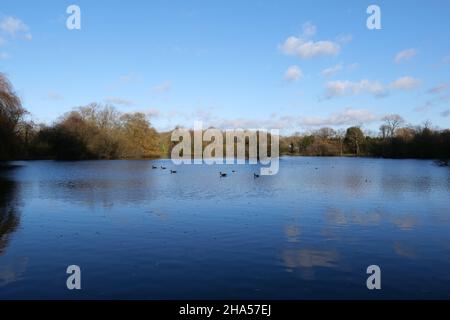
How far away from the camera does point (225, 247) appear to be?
1157 cm

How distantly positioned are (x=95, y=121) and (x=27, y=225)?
266ft

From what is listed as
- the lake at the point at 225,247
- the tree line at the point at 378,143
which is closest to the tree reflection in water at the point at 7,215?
the lake at the point at 225,247

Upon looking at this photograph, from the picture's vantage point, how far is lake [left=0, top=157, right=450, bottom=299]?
829cm

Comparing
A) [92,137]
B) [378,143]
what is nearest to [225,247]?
[92,137]

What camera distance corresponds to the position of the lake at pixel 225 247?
8.29 metres

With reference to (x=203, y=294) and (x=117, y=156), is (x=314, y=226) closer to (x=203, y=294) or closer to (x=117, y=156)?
(x=203, y=294)

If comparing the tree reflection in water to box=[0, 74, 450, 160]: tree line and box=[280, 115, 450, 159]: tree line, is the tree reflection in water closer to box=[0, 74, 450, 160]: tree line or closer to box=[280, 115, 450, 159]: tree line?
box=[0, 74, 450, 160]: tree line

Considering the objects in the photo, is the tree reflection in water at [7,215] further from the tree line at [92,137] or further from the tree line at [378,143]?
the tree line at [378,143]

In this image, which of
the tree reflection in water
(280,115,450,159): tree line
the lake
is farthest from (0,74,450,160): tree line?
the lake

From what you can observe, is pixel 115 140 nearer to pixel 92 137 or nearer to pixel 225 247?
pixel 92 137

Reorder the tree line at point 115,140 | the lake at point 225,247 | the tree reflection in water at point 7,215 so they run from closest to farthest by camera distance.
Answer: the lake at point 225,247, the tree reflection in water at point 7,215, the tree line at point 115,140

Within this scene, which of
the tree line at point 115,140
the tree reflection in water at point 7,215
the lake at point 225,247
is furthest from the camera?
the tree line at point 115,140

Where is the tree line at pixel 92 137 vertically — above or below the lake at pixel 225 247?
above
